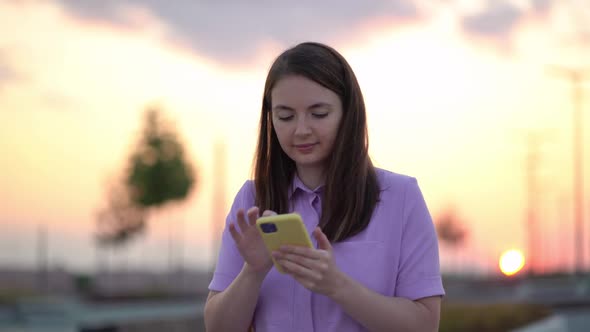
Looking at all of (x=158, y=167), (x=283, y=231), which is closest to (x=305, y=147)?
(x=283, y=231)

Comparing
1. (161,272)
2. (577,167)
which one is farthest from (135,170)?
(577,167)

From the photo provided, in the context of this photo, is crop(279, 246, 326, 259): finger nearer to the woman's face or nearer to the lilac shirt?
the lilac shirt

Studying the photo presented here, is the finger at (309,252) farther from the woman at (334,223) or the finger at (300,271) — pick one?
the woman at (334,223)

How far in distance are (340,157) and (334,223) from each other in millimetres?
197

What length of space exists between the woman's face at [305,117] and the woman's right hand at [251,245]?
0.25 meters

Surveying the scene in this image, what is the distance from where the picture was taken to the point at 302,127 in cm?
288

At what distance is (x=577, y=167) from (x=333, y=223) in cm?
3847

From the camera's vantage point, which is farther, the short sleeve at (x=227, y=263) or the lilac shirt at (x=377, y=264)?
the short sleeve at (x=227, y=263)

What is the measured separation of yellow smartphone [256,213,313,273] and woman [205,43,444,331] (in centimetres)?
11

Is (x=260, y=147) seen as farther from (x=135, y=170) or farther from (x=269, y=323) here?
(x=135, y=170)

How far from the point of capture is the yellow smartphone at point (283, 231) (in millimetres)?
2631

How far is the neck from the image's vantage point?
3.02 meters

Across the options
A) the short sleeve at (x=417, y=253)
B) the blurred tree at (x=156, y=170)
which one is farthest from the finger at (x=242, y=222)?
the blurred tree at (x=156, y=170)

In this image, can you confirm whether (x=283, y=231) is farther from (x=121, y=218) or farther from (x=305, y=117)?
(x=121, y=218)
